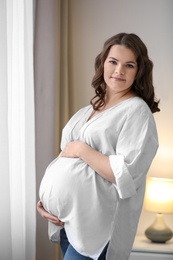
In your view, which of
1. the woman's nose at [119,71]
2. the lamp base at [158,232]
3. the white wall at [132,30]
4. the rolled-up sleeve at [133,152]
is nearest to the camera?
the rolled-up sleeve at [133,152]

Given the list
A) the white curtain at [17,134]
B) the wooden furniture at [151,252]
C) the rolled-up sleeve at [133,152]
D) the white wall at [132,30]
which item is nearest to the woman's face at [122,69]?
the rolled-up sleeve at [133,152]

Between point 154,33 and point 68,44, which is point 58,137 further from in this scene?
point 154,33

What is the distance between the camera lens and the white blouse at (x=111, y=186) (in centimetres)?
192

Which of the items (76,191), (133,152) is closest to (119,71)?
(133,152)

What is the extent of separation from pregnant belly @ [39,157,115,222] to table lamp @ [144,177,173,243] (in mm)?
1528

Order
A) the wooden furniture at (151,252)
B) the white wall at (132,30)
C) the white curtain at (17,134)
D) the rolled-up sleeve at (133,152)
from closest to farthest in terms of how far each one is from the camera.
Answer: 1. the rolled-up sleeve at (133,152)
2. the white curtain at (17,134)
3. the wooden furniture at (151,252)
4. the white wall at (132,30)

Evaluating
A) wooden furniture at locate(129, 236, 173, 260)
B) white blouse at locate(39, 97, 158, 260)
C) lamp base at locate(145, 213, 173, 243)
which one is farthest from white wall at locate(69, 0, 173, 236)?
white blouse at locate(39, 97, 158, 260)

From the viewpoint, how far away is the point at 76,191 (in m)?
1.98

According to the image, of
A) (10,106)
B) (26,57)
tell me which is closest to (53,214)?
(10,106)

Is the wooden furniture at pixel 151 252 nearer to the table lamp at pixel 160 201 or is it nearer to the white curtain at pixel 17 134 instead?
the table lamp at pixel 160 201

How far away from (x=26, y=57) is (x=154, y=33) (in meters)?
1.23

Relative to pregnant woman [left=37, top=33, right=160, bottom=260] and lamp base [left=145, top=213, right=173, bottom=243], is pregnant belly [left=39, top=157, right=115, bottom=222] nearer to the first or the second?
pregnant woman [left=37, top=33, right=160, bottom=260]

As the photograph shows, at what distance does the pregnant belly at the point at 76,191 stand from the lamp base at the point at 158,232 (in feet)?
5.11

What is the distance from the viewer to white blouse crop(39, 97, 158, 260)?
1923 millimetres
